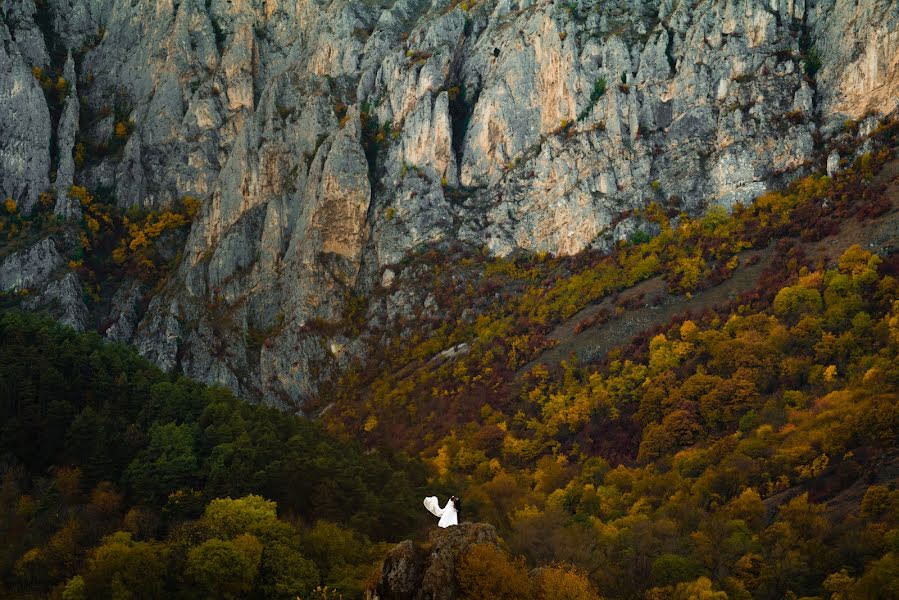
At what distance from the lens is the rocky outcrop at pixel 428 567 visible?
31266 mm

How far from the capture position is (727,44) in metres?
128

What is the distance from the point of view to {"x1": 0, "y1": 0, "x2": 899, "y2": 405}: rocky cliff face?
409 feet

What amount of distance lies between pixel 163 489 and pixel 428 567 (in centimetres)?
3293

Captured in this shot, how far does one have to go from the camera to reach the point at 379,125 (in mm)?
154750

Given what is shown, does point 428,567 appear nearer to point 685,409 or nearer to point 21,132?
point 685,409

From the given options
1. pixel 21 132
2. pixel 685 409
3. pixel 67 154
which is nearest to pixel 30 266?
pixel 67 154

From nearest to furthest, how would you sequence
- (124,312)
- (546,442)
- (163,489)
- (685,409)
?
(163,489)
(685,409)
(546,442)
(124,312)

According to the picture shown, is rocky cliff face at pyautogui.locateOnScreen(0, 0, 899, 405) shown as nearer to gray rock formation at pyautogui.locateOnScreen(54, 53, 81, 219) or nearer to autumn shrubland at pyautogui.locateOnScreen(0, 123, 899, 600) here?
gray rock formation at pyautogui.locateOnScreen(54, 53, 81, 219)

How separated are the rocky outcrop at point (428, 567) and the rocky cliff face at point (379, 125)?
9857 cm

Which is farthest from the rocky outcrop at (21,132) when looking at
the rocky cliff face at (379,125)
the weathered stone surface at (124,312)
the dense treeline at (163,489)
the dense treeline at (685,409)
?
the dense treeline at (163,489)

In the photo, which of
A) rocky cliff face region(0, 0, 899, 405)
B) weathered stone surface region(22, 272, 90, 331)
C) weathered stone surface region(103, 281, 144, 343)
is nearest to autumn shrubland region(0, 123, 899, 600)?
rocky cliff face region(0, 0, 899, 405)

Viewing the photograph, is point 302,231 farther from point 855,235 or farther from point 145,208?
point 855,235

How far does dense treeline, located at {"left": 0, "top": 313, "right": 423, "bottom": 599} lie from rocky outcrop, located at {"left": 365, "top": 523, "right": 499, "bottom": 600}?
11368 millimetres

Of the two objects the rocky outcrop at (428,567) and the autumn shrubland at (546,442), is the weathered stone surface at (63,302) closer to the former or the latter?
the autumn shrubland at (546,442)
